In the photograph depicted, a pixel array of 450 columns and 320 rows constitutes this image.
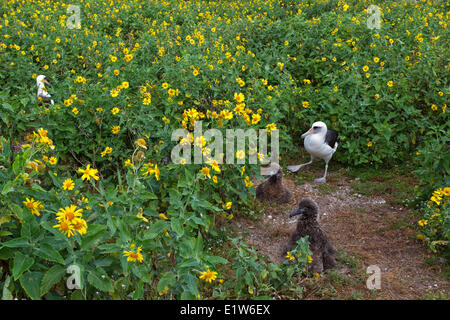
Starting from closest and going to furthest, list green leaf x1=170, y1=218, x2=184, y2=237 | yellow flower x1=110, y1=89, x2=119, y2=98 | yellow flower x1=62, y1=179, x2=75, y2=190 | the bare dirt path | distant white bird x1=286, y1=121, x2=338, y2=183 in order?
green leaf x1=170, y1=218, x2=184, y2=237 < yellow flower x1=62, y1=179, x2=75, y2=190 < the bare dirt path < yellow flower x1=110, y1=89, x2=119, y2=98 < distant white bird x1=286, y1=121, x2=338, y2=183

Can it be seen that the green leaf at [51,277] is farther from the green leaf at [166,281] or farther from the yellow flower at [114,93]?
the yellow flower at [114,93]

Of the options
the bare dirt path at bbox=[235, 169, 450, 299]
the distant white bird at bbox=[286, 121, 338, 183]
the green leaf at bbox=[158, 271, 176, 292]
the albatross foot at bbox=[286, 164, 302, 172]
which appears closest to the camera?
the green leaf at bbox=[158, 271, 176, 292]

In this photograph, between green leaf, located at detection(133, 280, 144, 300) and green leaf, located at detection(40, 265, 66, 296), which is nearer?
green leaf, located at detection(40, 265, 66, 296)

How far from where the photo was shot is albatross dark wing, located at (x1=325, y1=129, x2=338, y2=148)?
509cm

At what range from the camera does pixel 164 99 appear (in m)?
4.71

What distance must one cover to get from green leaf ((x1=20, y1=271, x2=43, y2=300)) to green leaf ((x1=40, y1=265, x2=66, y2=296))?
0.03 m

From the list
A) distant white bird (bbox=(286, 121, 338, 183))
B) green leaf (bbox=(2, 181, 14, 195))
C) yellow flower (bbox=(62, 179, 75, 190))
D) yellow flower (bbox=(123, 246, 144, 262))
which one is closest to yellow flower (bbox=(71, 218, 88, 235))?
yellow flower (bbox=(123, 246, 144, 262))

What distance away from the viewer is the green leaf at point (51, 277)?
79.4 inches

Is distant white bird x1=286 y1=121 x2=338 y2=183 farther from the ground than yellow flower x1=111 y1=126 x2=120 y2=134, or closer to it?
closer to it

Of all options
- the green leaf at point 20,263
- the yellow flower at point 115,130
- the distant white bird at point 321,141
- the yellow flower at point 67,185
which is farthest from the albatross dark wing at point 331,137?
the green leaf at point 20,263

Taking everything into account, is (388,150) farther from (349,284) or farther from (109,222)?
(109,222)

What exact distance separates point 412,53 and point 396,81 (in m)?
1.01

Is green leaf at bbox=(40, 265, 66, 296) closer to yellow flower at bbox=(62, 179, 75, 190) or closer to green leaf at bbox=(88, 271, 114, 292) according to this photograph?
green leaf at bbox=(88, 271, 114, 292)

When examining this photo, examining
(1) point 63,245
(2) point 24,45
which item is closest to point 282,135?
(1) point 63,245
